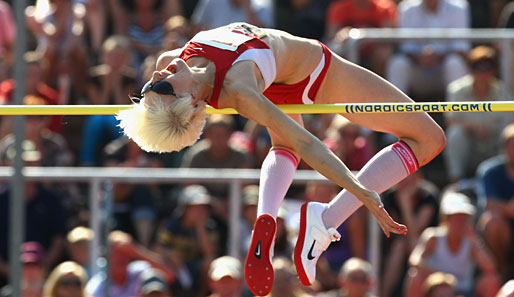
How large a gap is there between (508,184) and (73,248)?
10.2 ft

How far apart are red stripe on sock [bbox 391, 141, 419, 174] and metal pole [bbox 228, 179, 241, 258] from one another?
2.02 metres

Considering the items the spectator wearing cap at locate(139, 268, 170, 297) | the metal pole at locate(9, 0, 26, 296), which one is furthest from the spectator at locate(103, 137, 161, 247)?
the metal pole at locate(9, 0, 26, 296)

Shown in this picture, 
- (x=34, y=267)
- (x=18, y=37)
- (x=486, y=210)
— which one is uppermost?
(x=18, y=37)

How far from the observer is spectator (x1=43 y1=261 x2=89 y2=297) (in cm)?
728

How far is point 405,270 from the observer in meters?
7.85

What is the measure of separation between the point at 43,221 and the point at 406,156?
318cm

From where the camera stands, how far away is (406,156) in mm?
5680

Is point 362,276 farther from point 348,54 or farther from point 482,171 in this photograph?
point 348,54

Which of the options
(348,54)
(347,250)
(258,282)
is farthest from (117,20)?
(258,282)

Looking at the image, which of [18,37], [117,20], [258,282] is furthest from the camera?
[117,20]

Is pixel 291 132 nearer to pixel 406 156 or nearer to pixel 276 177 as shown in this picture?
pixel 276 177

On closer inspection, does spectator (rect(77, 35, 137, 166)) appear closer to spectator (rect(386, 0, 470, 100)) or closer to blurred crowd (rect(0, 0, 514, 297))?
blurred crowd (rect(0, 0, 514, 297))

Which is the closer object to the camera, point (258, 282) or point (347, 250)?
point (258, 282)

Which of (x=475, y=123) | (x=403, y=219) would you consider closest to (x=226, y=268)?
(x=403, y=219)
